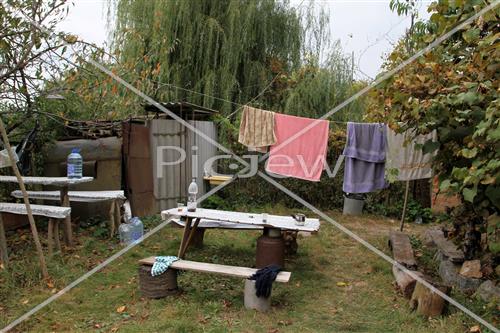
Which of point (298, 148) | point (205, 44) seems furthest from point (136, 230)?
point (205, 44)

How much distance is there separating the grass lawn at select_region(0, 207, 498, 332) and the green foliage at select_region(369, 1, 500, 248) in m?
1.18

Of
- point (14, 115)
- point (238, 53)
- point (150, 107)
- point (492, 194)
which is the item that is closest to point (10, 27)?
point (14, 115)

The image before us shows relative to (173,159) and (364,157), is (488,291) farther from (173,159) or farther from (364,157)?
(173,159)

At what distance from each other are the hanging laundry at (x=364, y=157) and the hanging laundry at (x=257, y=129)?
1.28m

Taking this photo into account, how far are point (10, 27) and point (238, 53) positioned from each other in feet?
18.4

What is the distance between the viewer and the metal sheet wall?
7277 millimetres

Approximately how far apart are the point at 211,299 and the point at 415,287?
1.78 metres

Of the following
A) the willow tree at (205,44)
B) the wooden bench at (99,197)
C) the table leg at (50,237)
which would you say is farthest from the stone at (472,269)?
the willow tree at (205,44)

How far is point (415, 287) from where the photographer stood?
3.92 meters

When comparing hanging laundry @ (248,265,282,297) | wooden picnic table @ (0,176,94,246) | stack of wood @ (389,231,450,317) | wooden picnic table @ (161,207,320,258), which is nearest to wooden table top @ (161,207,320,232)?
wooden picnic table @ (161,207,320,258)

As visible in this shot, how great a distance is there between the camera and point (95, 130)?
683cm

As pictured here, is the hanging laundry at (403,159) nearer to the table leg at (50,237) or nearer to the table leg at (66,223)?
the table leg at (66,223)

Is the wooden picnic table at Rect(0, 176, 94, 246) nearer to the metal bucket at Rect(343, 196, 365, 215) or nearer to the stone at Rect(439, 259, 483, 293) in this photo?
the stone at Rect(439, 259, 483, 293)

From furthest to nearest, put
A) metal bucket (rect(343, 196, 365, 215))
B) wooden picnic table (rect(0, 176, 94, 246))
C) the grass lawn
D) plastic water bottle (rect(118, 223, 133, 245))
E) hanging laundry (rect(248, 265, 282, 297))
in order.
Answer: metal bucket (rect(343, 196, 365, 215))
plastic water bottle (rect(118, 223, 133, 245))
wooden picnic table (rect(0, 176, 94, 246))
hanging laundry (rect(248, 265, 282, 297))
the grass lawn
